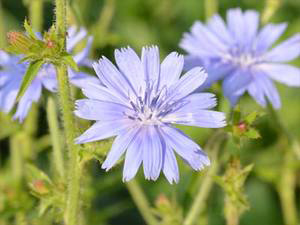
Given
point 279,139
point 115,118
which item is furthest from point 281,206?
point 115,118

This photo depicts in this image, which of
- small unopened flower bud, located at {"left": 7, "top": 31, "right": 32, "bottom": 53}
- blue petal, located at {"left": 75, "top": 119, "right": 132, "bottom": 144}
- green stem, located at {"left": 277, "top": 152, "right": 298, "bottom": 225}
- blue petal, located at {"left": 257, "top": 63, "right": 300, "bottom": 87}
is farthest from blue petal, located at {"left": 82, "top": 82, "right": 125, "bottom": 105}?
green stem, located at {"left": 277, "top": 152, "right": 298, "bottom": 225}

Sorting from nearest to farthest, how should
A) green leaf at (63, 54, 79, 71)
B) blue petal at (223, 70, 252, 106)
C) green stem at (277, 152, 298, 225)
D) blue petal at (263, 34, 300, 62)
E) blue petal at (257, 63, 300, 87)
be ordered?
green leaf at (63, 54, 79, 71) < blue petal at (223, 70, 252, 106) < blue petal at (257, 63, 300, 87) < blue petal at (263, 34, 300, 62) < green stem at (277, 152, 298, 225)

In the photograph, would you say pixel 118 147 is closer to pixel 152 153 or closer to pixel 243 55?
pixel 152 153

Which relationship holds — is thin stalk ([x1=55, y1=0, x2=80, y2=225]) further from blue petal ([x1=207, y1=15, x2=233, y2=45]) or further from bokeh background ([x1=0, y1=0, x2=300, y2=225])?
blue petal ([x1=207, y1=15, x2=233, y2=45])

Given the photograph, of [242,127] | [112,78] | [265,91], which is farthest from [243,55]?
[112,78]

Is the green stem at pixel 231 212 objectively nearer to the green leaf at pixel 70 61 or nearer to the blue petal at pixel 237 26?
the blue petal at pixel 237 26

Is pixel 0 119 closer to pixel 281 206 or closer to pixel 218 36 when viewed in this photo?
pixel 218 36
